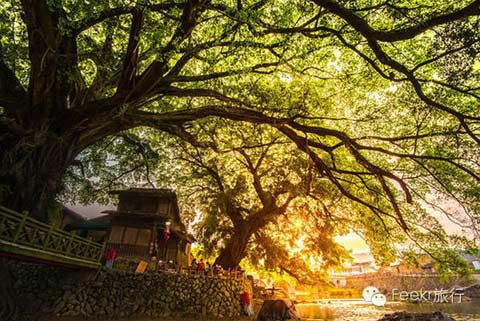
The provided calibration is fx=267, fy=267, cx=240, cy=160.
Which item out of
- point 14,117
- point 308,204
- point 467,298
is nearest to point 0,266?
point 14,117

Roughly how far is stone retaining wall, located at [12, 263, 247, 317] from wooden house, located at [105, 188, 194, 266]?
13.4ft

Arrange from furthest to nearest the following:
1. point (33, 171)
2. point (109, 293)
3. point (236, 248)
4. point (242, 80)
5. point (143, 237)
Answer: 1. point (143, 237)
2. point (236, 248)
3. point (109, 293)
4. point (242, 80)
5. point (33, 171)

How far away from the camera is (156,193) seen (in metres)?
19.5

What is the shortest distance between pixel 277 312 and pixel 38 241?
40.2 ft

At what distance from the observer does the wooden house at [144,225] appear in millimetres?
18125

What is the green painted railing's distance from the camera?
6.47m

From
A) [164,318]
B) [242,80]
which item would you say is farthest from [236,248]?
[242,80]

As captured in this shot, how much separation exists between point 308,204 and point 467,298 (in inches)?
1088

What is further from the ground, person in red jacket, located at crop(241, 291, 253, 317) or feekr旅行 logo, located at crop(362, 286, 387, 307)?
feekr旅行 logo, located at crop(362, 286, 387, 307)

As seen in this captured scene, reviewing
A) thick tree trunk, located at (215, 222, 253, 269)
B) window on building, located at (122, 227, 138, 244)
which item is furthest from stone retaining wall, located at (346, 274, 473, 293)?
window on building, located at (122, 227, 138, 244)

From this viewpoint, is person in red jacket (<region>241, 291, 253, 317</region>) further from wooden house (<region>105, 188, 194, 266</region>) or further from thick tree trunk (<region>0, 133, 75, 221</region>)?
thick tree trunk (<region>0, 133, 75, 221</region>)

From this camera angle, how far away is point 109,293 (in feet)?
41.0

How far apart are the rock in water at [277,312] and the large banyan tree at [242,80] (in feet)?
27.9

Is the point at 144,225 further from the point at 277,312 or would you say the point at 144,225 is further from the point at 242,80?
the point at 242,80
